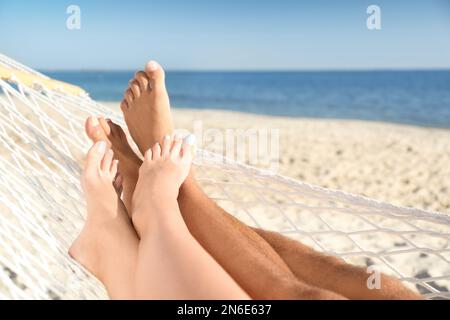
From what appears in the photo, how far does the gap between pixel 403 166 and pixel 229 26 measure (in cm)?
1336

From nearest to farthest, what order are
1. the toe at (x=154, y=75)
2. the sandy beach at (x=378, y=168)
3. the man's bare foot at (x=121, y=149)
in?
the man's bare foot at (x=121, y=149), the toe at (x=154, y=75), the sandy beach at (x=378, y=168)

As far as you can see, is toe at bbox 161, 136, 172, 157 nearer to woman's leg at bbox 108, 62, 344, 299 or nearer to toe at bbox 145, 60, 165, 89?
woman's leg at bbox 108, 62, 344, 299

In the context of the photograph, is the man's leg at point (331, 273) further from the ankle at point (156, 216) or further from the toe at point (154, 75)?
the toe at point (154, 75)

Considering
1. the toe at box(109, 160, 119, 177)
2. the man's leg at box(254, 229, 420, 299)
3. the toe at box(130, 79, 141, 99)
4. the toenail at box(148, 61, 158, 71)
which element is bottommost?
the man's leg at box(254, 229, 420, 299)

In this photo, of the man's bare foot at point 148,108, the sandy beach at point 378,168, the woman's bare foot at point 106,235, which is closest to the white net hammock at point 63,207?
the woman's bare foot at point 106,235

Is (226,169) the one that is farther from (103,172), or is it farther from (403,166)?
(403,166)

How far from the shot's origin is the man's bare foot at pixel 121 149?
0.94 meters

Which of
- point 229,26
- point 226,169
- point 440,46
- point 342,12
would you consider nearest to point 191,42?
point 229,26

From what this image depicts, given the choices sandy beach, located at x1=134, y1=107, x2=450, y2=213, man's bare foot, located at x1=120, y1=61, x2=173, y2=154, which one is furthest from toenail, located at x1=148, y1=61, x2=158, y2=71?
sandy beach, located at x1=134, y1=107, x2=450, y2=213

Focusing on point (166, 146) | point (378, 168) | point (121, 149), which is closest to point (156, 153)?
point (166, 146)

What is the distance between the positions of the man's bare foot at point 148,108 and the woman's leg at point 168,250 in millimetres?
175

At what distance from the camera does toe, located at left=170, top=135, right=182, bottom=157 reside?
86 centimetres

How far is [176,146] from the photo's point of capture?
2.88 ft

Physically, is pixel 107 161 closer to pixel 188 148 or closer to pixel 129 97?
pixel 188 148
